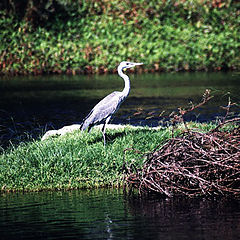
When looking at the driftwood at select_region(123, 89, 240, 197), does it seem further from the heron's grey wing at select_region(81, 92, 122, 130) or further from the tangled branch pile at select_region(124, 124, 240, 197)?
the heron's grey wing at select_region(81, 92, 122, 130)

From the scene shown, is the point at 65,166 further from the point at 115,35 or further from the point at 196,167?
the point at 115,35

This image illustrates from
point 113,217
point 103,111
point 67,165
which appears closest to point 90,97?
point 103,111

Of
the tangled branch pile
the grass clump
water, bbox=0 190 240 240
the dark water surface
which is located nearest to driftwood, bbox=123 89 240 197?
the tangled branch pile

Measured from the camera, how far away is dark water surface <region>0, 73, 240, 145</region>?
1568cm

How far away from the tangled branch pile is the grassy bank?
2.39 ft

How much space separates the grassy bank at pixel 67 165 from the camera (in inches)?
377

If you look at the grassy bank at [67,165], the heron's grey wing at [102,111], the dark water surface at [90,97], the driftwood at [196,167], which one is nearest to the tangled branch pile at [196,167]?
the driftwood at [196,167]

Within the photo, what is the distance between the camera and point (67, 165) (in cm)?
978

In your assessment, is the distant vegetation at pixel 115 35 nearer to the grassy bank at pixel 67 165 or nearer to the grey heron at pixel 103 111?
the grey heron at pixel 103 111

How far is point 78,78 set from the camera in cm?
2436

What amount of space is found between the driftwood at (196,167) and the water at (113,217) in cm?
20

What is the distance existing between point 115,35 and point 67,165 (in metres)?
18.0

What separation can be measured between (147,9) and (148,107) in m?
11.7

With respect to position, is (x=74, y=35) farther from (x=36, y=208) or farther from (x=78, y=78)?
(x=36, y=208)
